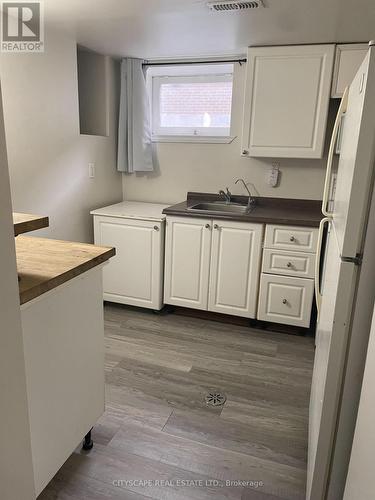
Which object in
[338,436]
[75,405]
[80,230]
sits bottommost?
[75,405]

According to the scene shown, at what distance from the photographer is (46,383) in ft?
4.32

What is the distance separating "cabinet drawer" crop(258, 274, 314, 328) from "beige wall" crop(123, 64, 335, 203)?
829 mm

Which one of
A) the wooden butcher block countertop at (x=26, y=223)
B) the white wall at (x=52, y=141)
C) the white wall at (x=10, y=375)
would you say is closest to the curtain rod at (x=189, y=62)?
the white wall at (x=52, y=141)

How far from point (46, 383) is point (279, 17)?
221 centimetres

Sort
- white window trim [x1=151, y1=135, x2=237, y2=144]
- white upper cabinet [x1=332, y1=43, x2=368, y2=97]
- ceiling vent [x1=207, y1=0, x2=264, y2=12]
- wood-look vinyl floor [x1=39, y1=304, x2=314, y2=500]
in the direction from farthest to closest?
white window trim [x1=151, y1=135, x2=237, y2=144]
white upper cabinet [x1=332, y1=43, x2=368, y2=97]
ceiling vent [x1=207, y1=0, x2=264, y2=12]
wood-look vinyl floor [x1=39, y1=304, x2=314, y2=500]

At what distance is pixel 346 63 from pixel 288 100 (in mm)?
432

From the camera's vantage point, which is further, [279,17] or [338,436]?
[279,17]

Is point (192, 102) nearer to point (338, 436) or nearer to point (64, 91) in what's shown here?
point (64, 91)

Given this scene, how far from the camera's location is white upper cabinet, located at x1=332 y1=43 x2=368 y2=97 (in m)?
2.46

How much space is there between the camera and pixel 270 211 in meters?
2.96

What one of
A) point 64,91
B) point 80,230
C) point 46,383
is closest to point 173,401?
point 46,383

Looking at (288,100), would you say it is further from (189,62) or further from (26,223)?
(26,223)

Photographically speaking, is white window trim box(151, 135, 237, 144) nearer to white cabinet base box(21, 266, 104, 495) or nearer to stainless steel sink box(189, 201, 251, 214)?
stainless steel sink box(189, 201, 251, 214)

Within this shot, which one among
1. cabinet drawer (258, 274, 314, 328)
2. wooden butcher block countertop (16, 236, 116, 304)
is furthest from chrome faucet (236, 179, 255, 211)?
wooden butcher block countertop (16, 236, 116, 304)
